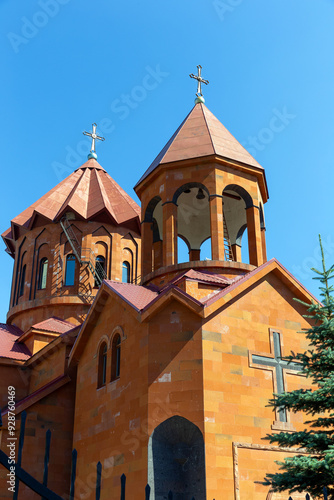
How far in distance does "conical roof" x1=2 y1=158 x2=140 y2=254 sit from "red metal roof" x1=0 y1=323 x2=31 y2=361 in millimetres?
4316

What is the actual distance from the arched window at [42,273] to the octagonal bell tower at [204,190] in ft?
17.4

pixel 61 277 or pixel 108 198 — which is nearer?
pixel 61 277

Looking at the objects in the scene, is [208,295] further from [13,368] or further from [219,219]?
[13,368]

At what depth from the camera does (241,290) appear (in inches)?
484

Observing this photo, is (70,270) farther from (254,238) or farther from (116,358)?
(116,358)

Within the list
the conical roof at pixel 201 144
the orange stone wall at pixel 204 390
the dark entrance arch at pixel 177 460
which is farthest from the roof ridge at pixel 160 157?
the dark entrance arch at pixel 177 460

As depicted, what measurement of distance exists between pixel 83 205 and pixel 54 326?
5.61m

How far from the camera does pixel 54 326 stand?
18719mm

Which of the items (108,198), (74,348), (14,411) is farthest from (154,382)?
(108,198)

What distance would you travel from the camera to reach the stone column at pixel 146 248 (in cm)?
1612

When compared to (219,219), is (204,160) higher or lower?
higher

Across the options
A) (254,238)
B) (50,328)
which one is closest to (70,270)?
(50,328)

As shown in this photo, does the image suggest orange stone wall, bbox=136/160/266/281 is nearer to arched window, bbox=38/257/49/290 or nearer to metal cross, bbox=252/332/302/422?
metal cross, bbox=252/332/302/422

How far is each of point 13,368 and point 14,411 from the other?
352cm
